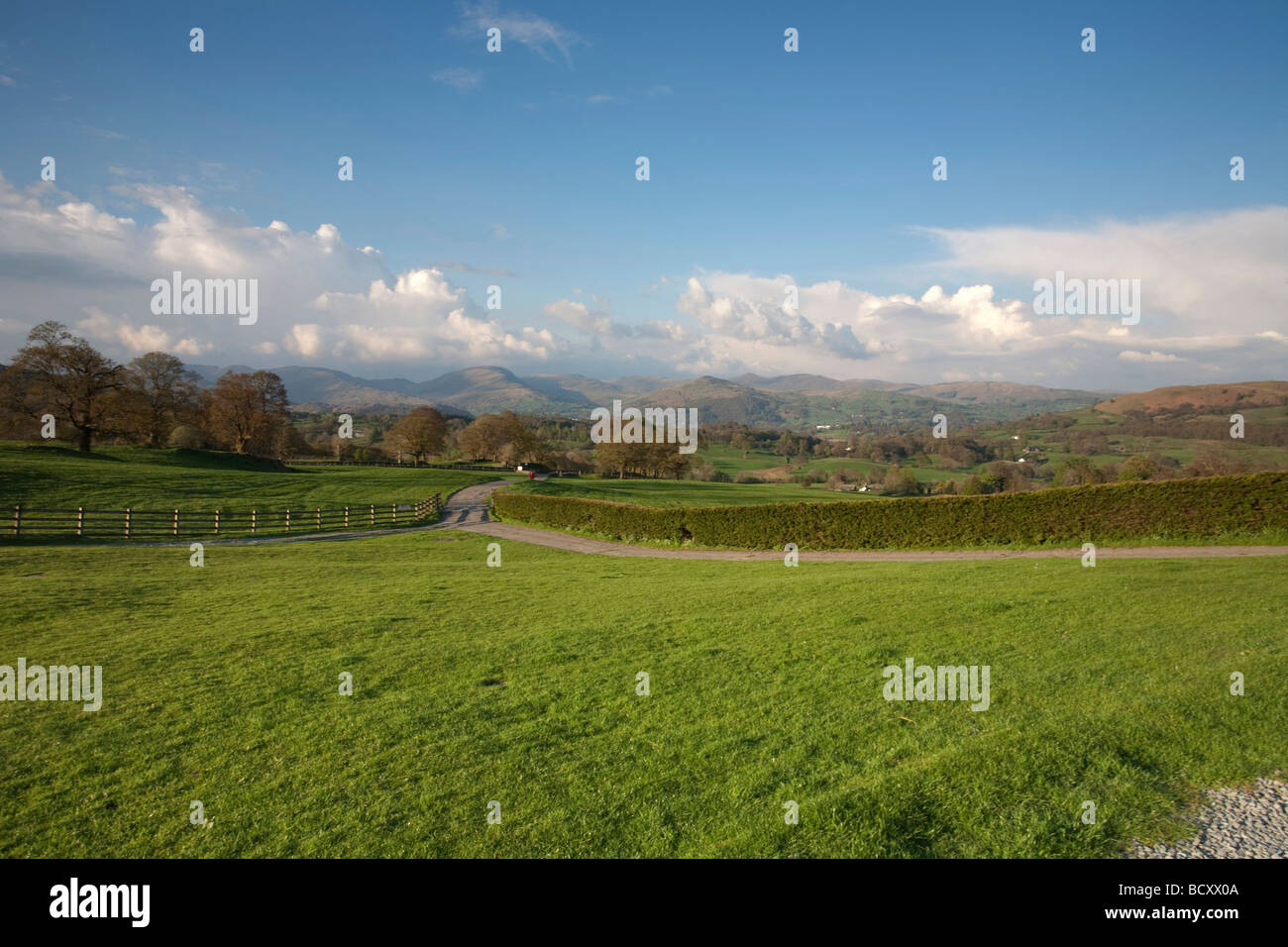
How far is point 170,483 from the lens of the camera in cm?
3809

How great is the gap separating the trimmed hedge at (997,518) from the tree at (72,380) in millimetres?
48513

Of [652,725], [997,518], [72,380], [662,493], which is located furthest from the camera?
[662,493]

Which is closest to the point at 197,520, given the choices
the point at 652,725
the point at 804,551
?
the point at 804,551

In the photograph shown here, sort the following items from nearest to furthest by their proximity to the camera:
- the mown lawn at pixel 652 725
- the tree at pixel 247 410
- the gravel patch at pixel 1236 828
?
the gravel patch at pixel 1236 828 → the mown lawn at pixel 652 725 → the tree at pixel 247 410

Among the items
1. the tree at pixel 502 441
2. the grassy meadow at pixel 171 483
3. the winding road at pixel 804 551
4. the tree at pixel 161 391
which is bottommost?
the winding road at pixel 804 551

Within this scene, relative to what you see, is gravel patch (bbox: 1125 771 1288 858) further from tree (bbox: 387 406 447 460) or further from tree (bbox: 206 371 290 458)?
tree (bbox: 387 406 447 460)

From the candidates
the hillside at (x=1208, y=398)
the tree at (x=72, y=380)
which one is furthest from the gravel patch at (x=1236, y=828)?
the hillside at (x=1208, y=398)

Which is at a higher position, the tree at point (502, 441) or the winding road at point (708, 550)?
the tree at point (502, 441)

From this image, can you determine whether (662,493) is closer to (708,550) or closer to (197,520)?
(708,550)

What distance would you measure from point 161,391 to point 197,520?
46.3 metres

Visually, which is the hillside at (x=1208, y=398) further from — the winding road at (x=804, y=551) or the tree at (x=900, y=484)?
the winding road at (x=804, y=551)

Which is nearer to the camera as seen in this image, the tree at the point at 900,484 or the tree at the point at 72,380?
the tree at the point at 72,380

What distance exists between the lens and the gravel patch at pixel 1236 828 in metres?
4.02
